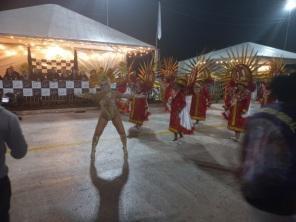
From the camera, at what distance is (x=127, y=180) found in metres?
3.86

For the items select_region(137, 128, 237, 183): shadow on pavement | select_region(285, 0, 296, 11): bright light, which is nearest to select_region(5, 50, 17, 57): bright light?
select_region(137, 128, 237, 183): shadow on pavement

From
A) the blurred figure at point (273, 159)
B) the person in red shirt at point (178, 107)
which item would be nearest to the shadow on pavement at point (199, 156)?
the person in red shirt at point (178, 107)

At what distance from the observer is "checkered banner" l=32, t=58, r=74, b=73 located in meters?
12.3

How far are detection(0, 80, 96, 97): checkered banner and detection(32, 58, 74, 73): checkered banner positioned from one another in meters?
2.94

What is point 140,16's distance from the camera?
879 inches

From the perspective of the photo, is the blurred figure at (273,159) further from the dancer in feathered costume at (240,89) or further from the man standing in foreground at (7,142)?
the dancer in feathered costume at (240,89)

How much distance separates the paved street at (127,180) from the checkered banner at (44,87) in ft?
11.6

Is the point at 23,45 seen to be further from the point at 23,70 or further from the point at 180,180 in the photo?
the point at 180,180

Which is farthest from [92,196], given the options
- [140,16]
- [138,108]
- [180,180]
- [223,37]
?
[223,37]

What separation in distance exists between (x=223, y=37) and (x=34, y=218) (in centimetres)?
2434

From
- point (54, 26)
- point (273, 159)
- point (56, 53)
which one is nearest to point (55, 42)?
point (54, 26)

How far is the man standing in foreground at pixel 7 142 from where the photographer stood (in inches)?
73.8

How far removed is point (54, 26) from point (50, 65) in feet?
8.51

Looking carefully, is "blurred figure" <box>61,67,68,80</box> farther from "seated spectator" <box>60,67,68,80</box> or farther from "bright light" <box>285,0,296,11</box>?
"bright light" <box>285,0,296,11</box>
